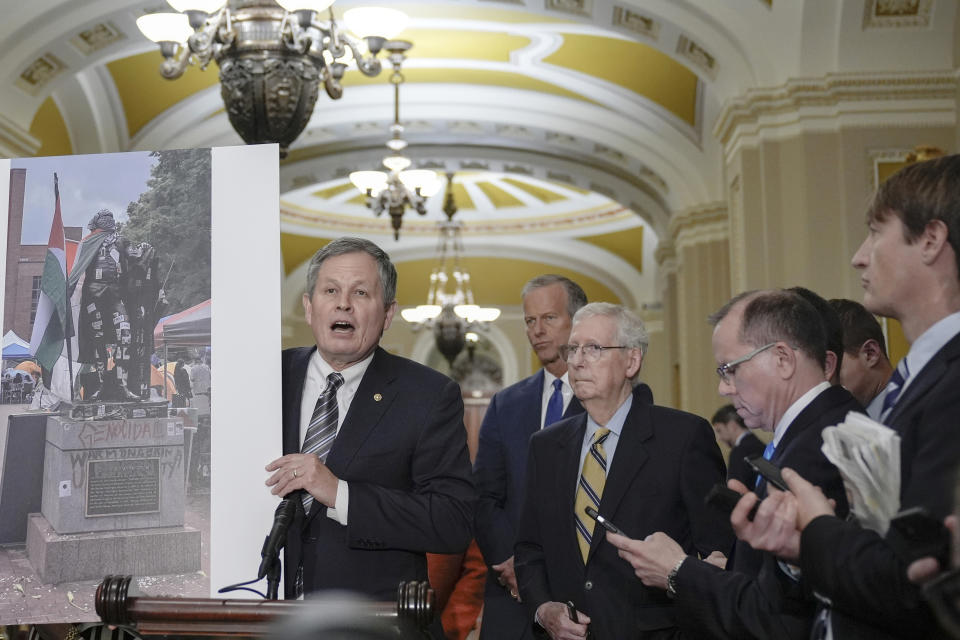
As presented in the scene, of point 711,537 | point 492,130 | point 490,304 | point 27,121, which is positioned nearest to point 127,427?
point 711,537

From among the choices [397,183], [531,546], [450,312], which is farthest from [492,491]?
[450,312]

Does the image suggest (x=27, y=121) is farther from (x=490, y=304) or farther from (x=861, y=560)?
(x=490, y=304)

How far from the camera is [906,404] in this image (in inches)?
71.3

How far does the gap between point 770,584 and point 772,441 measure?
0.38 meters

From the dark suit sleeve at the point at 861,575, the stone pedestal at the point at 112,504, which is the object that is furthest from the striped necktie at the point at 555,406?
the dark suit sleeve at the point at 861,575

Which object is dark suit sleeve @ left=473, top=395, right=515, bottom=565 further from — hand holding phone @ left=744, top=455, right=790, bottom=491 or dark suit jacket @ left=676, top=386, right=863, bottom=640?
hand holding phone @ left=744, top=455, right=790, bottom=491

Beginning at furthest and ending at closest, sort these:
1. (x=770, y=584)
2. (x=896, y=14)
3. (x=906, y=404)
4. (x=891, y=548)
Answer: (x=896, y=14) < (x=770, y=584) < (x=906, y=404) < (x=891, y=548)

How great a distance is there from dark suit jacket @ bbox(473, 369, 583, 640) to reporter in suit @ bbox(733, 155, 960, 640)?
1733 mm

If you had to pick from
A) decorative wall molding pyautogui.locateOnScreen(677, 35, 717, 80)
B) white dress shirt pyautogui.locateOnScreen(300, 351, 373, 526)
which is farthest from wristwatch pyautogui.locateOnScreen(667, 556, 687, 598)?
decorative wall molding pyautogui.locateOnScreen(677, 35, 717, 80)

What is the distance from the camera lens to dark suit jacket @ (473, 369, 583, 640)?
3.57 metres

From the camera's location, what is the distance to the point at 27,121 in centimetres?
906

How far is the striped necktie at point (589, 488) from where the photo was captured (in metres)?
3.00

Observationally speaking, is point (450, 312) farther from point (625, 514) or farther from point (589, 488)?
point (625, 514)

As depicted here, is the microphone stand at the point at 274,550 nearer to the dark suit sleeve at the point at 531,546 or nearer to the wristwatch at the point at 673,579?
the wristwatch at the point at 673,579
